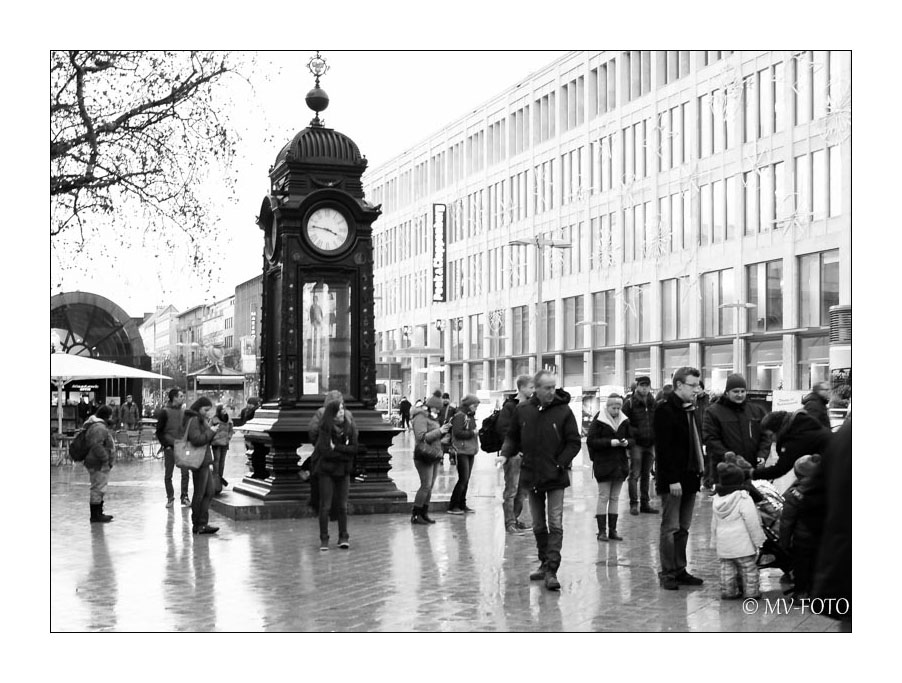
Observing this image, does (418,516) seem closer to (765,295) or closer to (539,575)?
(539,575)

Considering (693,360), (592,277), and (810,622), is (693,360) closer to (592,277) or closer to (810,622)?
(592,277)

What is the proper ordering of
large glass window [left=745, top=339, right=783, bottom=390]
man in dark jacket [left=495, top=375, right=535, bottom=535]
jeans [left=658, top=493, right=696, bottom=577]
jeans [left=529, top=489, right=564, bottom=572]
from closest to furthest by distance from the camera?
jeans [left=658, top=493, right=696, bottom=577] → jeans [left=529, top=489, right=564, bottom=572] → man in dark jacket [left=495, top=375, right=535, bottom=535] → large glass window [left=745, top=339, right=783, bottom=390]

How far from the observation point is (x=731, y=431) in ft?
33.2

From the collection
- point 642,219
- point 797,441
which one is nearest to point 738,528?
point 797,441

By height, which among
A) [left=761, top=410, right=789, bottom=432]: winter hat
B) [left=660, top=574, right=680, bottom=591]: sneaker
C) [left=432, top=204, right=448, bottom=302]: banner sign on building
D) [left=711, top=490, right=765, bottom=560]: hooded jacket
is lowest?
[left=660, top=574, right=680, bottom=591]: sneaker

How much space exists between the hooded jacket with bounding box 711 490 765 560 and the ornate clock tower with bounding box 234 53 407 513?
7.11 meters

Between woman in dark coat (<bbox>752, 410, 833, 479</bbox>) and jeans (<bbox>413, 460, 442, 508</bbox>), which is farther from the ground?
woman in dark coat (<bbox>752, 410, 833, 479</bbox>)

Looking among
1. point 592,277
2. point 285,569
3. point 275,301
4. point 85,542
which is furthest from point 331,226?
point 592,277

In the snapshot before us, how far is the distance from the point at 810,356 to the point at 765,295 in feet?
11.4

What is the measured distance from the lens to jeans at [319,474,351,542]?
12.2 metres

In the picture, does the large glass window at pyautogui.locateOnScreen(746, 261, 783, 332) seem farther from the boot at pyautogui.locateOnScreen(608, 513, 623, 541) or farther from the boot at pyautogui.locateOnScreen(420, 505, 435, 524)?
the boot at pyautogui.locateOnScreen(608, 513, 623, 541)

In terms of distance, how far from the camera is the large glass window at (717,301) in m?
47.1

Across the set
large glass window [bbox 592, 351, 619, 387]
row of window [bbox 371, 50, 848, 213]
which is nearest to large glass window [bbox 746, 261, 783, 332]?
row of window [bbox 371, 50, 848, 213]

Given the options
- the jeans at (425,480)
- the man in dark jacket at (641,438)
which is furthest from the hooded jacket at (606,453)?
the man in dark jacket at (641,438)
